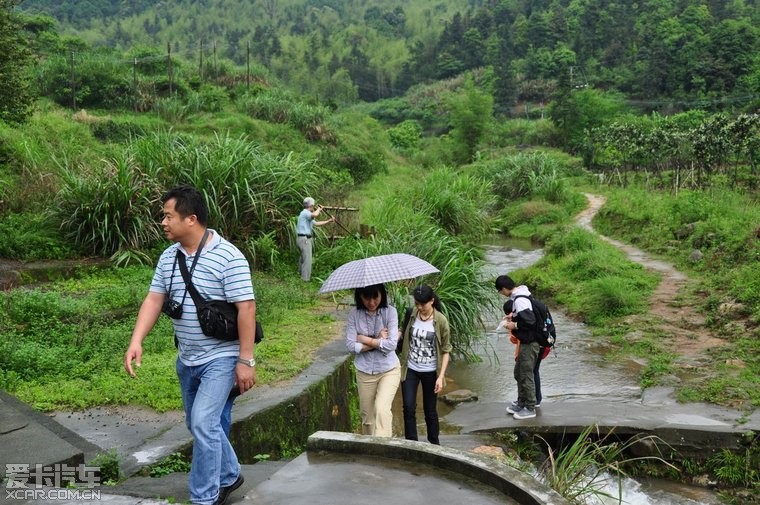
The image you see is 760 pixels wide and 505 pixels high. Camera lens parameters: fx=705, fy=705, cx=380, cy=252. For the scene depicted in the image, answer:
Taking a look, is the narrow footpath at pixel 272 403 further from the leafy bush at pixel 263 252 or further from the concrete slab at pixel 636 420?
the leafy bush at pixel 263 252

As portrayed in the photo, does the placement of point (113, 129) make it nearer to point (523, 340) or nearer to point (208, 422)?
point (523, 340)

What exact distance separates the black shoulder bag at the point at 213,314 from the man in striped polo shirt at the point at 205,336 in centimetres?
2

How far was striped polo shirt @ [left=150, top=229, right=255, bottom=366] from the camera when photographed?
3490 mm

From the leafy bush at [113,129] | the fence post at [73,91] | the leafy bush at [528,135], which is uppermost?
the fence post at [73,91]

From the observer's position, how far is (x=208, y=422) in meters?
3.44

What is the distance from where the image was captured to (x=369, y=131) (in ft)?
122

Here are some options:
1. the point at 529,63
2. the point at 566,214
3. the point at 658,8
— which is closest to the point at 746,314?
the point at 566,214

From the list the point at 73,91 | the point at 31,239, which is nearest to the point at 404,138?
the point at 73,91

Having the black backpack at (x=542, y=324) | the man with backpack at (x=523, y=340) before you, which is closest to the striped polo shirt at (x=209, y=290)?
the man with backpack at (x=523, y=340)

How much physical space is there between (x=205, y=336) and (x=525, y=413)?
15.5ft

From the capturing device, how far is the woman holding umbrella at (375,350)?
5.14 m

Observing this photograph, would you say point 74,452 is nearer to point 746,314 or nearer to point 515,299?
point 515,299

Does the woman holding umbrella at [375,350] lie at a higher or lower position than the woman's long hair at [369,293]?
lower

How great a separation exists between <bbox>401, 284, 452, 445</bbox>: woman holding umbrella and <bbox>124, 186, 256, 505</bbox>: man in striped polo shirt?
2237 mm
